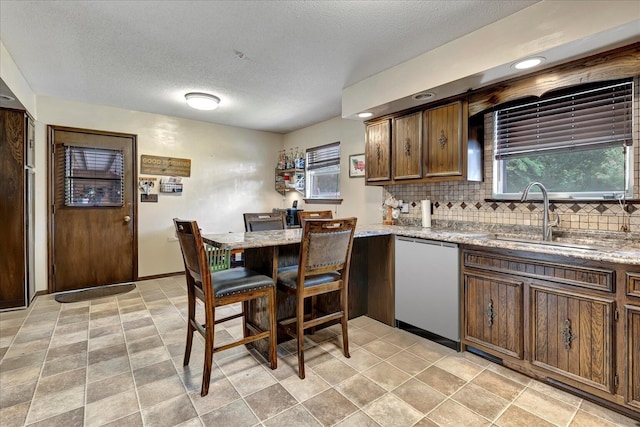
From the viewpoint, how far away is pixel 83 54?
2686 millimetres

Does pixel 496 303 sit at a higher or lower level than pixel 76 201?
lower

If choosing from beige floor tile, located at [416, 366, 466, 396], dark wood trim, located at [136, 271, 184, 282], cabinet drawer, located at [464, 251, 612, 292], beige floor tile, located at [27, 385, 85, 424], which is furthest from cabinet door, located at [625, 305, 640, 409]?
dark wood trim, located at [136, 271, 184, 282]

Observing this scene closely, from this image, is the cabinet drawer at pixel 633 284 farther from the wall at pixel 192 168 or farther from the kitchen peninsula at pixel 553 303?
the wall at pixel 192 168

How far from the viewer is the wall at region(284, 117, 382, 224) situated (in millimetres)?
4066

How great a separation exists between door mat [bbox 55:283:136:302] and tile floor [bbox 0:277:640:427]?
872 mm

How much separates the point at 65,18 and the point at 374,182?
2.93m

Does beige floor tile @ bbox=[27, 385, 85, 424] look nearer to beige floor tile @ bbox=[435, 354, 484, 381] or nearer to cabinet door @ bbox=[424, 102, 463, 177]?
beige floor tile @ bbox=[435, 354, 484, 381]

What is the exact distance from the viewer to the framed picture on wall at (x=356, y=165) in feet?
13.7

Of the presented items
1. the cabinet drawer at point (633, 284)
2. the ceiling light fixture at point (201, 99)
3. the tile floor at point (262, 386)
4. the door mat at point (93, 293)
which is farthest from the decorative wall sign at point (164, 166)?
the cabinet drawer at point (633, 284)

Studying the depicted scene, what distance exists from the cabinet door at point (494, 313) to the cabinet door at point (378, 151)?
1.43 m

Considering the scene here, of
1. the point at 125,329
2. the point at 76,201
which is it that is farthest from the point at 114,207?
the point at 125,329

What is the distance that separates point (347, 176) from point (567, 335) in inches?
121

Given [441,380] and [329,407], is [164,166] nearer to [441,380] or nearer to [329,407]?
[329,407]

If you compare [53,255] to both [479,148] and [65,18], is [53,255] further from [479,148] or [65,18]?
[479,148]
